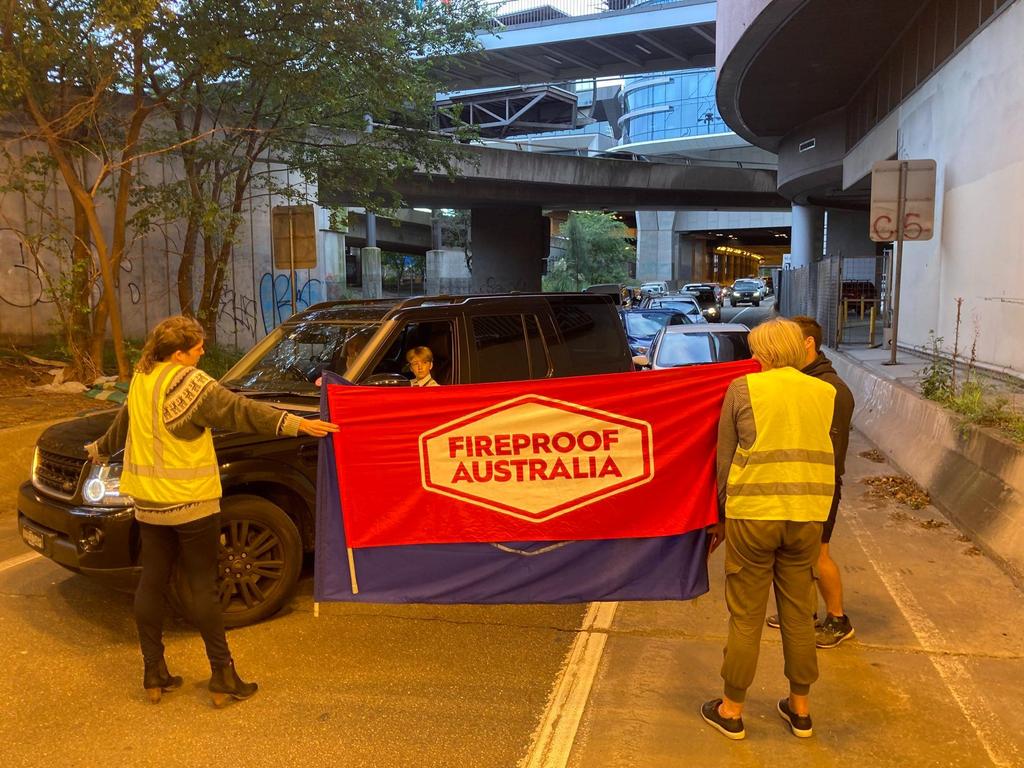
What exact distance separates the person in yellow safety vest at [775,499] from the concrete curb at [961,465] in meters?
2.74

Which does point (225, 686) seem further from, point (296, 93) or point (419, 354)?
point (296, 93)

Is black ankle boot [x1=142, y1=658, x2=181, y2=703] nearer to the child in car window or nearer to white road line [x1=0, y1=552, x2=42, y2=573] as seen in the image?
the child in car window

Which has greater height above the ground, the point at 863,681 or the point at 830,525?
the point at 830,525

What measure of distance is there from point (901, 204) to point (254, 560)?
10601mm

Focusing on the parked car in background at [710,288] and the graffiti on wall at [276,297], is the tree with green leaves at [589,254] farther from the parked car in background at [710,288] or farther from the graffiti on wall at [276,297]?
the graffiti on wall at [276,297]

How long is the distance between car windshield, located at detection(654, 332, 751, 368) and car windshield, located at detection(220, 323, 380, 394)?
21.1 feet

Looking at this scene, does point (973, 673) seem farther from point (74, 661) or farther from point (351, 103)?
point (351, 103)

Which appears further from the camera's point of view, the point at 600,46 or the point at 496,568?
the point at 600,46

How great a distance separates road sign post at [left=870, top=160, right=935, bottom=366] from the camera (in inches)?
450

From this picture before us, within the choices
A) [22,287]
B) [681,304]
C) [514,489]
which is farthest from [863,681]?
[681,304]

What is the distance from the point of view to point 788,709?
11.9ft

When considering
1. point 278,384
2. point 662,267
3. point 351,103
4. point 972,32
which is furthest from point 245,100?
point 662,267

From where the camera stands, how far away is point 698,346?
11.7 metres

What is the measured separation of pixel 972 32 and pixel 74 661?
567 inches
